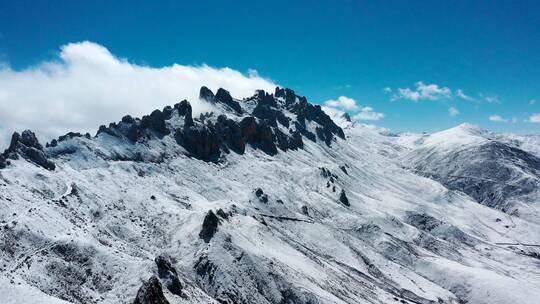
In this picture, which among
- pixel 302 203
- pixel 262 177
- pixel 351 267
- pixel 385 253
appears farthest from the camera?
pixel 262 177

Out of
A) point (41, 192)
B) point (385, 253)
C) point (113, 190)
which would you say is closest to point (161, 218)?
point (113, 190)

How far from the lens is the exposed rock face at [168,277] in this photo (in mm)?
69562

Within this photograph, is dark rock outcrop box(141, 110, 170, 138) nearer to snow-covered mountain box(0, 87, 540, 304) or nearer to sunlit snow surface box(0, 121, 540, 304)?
snow-covered mountain box(0, 87, 540, 304)

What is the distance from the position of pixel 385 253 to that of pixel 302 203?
33278 mm

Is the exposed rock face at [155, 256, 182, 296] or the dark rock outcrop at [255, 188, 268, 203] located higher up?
the dark rock outcrop at [255, 188, 268, 203]

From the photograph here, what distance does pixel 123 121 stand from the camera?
545ft

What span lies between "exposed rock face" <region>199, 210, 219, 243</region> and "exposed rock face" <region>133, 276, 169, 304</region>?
122 ft

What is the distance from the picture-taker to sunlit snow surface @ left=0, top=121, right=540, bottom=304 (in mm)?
70250

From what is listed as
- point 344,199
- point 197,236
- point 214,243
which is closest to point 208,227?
point 197,236

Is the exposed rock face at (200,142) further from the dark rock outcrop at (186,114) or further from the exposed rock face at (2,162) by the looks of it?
the exposed rock face at (2,162)

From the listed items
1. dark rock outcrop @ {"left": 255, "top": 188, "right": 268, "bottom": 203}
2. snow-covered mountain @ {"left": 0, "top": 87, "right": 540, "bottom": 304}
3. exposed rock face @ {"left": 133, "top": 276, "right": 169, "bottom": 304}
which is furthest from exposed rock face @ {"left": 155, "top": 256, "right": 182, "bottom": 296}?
dark rock outcrop @ {"left": 255, "top": 188, "right": 268, "bottom": 203}

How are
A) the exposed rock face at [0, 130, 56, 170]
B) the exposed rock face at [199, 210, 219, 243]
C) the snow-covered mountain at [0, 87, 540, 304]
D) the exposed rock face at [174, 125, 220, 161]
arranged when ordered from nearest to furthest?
the snow-covered mountain at [0, 87, 540, 304] < the exposed rock face at [199, 210, 219, 243] < the exposed rock face at [0, 130, 56, 170] < the exposed rock face at [174, 125, 220, 161]

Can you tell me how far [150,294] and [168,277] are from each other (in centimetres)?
1161

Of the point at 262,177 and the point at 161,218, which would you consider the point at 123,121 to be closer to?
the point at 262,177
